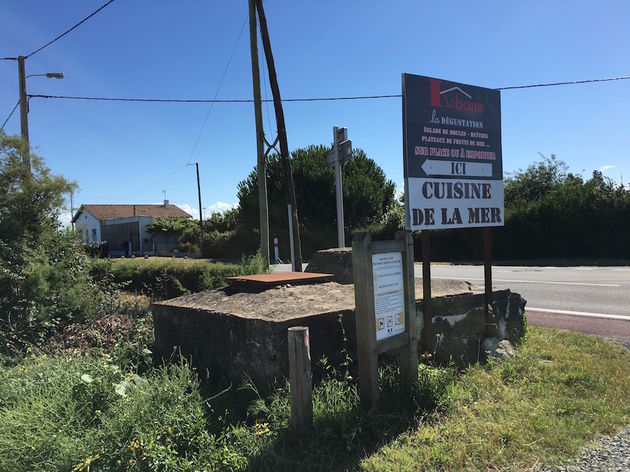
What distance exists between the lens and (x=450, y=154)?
197 inches

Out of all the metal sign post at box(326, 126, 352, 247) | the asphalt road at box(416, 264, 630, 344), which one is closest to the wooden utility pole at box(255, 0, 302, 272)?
the metal sign post at box(326, 126, 352, 247)

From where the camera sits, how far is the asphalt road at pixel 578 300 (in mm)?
7290

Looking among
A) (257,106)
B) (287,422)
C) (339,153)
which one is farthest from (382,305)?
→ (257,106)

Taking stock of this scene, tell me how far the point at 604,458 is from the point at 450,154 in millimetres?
3053

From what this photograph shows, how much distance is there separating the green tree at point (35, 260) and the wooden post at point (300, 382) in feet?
15.3

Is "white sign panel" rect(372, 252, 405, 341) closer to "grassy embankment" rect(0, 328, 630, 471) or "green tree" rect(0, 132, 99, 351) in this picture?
"grassy embankment" rect(0, 328, 630, 471)

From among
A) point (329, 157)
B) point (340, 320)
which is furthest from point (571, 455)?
point (329, 157)

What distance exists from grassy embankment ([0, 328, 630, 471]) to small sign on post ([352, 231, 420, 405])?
231mm

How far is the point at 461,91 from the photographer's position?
5129 millimetres

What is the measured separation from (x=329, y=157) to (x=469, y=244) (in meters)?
16.4

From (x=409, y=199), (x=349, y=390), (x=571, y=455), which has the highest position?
(x=409, y=199)

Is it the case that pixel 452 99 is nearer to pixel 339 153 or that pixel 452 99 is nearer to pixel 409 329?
pixel 409 329

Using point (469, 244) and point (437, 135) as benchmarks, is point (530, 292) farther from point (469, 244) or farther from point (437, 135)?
point (469, 244)

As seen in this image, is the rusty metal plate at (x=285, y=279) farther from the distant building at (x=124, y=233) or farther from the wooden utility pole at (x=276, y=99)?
the distant building at (x=124, y=233)
